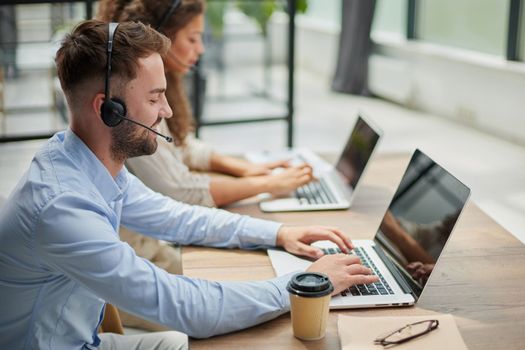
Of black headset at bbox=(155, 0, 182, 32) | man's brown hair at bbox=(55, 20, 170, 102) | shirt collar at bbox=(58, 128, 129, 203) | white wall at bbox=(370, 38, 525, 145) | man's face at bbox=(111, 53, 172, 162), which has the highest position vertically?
black headset at bbox=(155, 0, 182, 32)

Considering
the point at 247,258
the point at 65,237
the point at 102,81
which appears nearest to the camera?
the point at 65,237

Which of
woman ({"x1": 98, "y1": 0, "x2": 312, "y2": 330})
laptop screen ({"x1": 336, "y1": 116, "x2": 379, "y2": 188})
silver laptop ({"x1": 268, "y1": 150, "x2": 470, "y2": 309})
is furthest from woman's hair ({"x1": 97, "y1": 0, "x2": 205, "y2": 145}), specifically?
silver laptop ({"x1": 268, "y1": 150, "x2": 470, "y2": 309})

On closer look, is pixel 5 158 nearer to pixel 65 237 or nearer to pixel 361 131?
pixel 361 131

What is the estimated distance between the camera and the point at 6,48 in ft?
13.1

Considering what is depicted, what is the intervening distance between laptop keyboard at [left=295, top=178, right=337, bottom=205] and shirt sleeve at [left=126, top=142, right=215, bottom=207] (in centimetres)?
25

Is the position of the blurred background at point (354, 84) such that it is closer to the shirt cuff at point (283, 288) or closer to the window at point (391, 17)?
the window at point (391, 17)

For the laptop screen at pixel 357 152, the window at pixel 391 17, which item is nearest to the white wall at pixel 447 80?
the window at pixel 391 17

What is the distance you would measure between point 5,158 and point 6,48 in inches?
36.0

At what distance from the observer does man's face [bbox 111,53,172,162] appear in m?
1.29

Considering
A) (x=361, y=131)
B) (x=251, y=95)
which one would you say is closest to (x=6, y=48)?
(x=251, y=95)

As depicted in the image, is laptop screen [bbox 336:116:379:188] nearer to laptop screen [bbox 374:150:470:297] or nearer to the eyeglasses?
laptop screen [bbox 374:150:470:297]

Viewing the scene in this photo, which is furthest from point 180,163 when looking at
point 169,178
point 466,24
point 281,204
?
point 466,24

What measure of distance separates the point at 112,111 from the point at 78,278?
0.29m

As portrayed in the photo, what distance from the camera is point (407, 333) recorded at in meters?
1.15
